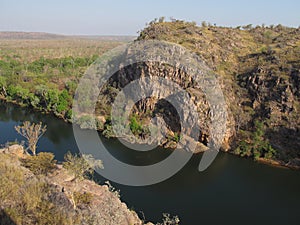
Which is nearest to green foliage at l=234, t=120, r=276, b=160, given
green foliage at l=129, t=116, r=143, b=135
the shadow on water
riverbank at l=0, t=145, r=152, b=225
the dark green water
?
the dark green water

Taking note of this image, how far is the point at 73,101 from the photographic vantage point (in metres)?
56.5

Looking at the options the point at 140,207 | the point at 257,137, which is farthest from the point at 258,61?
the point at 140,207

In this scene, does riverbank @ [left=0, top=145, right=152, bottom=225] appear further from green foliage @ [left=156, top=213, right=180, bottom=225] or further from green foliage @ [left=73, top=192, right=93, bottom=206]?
green foliage @ [left=156, top=213, right=180, bottom=225]

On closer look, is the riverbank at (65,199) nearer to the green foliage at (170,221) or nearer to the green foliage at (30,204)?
the green foliage at (30,204)

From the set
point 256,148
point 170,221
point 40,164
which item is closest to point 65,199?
point 40,164

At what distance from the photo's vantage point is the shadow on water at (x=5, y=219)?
12.0 meters

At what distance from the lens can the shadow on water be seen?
12.0 m

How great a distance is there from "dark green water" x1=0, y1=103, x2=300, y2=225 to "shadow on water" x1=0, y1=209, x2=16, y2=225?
649 inches

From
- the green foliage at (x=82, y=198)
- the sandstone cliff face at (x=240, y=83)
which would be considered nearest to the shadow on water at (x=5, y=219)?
the green foliage at (x=82, y=198)

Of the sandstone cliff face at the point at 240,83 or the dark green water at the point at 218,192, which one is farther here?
the sandstone cliff face at the point at 240,83

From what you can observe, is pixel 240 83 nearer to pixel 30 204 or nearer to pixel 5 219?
pixel 30 204

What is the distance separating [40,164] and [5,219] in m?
9.81

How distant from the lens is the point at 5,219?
1218 cm

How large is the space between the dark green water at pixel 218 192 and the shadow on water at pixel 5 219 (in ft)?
54.1
